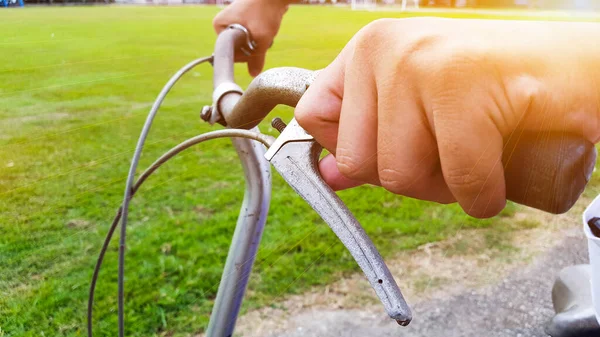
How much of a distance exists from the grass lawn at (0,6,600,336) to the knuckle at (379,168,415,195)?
0.13 m

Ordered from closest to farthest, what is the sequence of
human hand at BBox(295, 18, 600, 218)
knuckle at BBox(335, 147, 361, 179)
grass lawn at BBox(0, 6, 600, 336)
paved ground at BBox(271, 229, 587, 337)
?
human hand at BBox(295, 18, 600, 218) → knuckle at BBox(335, 147, 361, 179) → grass lawn at BBox(0, 6, 600, 336) → paved ground at BBox(271, 229, 587, 337)

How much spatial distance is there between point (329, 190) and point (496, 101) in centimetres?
19

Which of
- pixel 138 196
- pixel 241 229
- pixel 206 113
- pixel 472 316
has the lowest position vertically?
pixel 138 196

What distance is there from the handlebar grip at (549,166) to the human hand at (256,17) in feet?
2.03

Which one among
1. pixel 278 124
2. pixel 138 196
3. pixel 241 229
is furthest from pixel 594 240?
Answer: pixel 138 196

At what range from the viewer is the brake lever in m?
0.38

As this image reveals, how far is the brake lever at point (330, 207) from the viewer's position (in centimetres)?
38

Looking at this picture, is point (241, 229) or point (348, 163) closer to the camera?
point (348, 163)

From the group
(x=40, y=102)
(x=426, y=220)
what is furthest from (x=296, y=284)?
(x=40, y=102)

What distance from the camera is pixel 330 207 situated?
0.42m

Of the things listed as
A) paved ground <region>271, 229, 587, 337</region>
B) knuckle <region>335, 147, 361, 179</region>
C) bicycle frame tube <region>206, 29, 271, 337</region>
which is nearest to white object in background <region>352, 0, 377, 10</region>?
knuckle <region>335, 147, 361, 179</region>

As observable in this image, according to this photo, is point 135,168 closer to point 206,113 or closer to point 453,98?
point 206,113

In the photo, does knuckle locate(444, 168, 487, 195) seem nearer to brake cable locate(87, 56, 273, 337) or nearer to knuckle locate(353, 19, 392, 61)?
knuckle locate(353, 19, 392, 61)

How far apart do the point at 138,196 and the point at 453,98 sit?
2.34m
